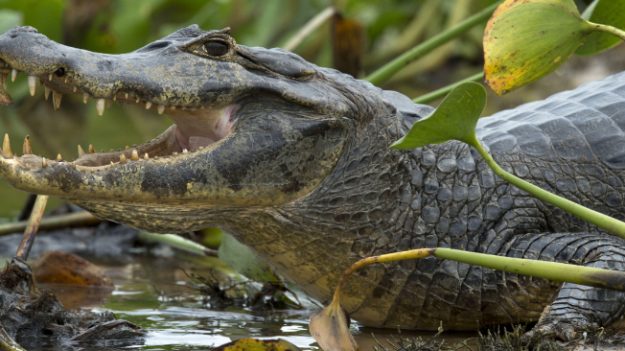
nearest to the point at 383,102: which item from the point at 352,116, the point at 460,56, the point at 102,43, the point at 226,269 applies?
the point at 352,116

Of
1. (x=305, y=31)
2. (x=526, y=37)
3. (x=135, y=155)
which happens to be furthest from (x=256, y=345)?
(x=305, y=31)

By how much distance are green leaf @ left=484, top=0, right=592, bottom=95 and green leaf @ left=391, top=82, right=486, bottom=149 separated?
1.15ft

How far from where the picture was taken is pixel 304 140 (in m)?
3.98

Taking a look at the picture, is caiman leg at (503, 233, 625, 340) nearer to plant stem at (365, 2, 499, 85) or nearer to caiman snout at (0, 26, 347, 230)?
caiman snout at (0, 26, 347, 230)

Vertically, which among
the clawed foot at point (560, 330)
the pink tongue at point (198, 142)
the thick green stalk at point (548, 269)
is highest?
the pink tongue at point (198, 142)

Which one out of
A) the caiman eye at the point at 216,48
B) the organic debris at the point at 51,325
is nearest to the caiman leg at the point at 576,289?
the caiman eye at the point at 216,48

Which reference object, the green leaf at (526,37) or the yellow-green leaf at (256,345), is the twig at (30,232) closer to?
the yellow-green leaf at (256,345)

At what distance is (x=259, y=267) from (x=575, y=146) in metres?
1.29

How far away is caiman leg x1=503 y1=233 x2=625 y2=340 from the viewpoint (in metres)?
3.67

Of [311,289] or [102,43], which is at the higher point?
[102,43]

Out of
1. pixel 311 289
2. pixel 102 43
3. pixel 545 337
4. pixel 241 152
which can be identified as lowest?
pixel 545 337

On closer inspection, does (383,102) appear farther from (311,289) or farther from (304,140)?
(311,289)

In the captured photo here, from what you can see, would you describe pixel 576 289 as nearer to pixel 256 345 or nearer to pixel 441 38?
pixel 256 345

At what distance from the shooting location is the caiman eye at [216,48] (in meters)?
3.96
